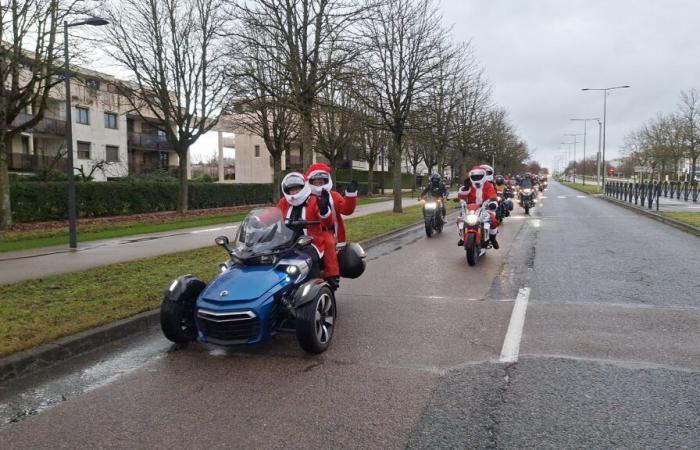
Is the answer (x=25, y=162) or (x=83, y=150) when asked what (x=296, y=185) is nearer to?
(x=25, y=162)

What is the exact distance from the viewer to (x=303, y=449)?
10.5ft

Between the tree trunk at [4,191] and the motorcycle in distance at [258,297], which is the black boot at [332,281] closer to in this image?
the motorcycle in distance at [258,297]

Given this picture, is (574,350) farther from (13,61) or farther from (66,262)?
(13,61)

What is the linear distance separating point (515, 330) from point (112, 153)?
41173 millimetres

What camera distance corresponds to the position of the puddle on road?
3959mm

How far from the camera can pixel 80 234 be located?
16.1 meters

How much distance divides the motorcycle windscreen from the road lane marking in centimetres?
219

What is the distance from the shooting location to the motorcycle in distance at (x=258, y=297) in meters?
4.62

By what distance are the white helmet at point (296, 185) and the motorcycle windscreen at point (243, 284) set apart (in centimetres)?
116

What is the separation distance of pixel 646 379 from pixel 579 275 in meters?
4.80

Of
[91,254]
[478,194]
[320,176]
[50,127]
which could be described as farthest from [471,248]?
[50,127]

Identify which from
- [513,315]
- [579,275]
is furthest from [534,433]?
[579,275]

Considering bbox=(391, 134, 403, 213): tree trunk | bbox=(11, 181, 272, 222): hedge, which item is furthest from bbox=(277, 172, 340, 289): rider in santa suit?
bbox=(391, 134, 403, 213): tree trunk

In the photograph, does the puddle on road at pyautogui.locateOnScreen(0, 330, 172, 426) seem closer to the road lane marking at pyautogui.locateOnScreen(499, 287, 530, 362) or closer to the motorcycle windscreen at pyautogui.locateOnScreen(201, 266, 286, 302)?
the motorcycle windscreen at pyautogui.locateOnScreen(201, 266, 286, 302)
